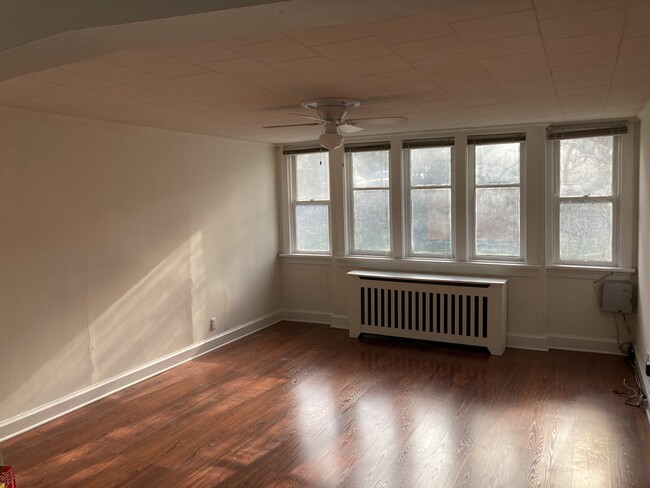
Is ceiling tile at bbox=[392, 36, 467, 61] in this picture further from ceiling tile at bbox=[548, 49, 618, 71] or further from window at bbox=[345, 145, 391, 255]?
window at bbox=[345, 145, 391, 255]

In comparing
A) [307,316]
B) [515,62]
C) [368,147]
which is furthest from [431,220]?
[515,62]

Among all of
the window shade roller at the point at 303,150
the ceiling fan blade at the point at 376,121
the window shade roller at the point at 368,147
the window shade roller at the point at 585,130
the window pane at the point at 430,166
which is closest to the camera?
the ceiling fan blade at the point at 376,121

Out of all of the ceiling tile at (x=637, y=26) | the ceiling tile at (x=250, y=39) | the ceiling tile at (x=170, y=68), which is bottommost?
the ceiling tile at (x=637, y=26)

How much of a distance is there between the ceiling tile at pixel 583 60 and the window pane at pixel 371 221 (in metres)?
3.34

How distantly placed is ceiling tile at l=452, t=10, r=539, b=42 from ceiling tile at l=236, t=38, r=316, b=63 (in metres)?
0.65

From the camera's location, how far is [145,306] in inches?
182

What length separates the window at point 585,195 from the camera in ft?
16.4

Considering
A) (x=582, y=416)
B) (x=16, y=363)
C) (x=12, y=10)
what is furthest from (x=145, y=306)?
(x=582, y=416)

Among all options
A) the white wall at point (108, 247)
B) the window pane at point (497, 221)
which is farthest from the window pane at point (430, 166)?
the white wall at point (108, 247)

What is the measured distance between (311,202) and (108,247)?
2.73m

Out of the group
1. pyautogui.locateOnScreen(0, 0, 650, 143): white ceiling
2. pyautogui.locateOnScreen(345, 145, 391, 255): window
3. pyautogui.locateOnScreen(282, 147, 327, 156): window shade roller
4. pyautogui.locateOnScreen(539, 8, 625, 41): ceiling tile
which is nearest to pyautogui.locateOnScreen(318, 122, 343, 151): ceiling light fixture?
pyautogui.locateOnScreen(0, 0, 650, 143): white ceiling

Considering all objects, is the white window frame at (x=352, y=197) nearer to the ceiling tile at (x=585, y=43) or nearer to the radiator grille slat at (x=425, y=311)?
the radiator grille slat at (x=425, y=311)

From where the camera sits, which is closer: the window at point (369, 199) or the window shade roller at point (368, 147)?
the window shade roller at point (368, 147)

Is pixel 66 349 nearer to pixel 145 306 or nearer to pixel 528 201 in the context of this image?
pixel 145 306
